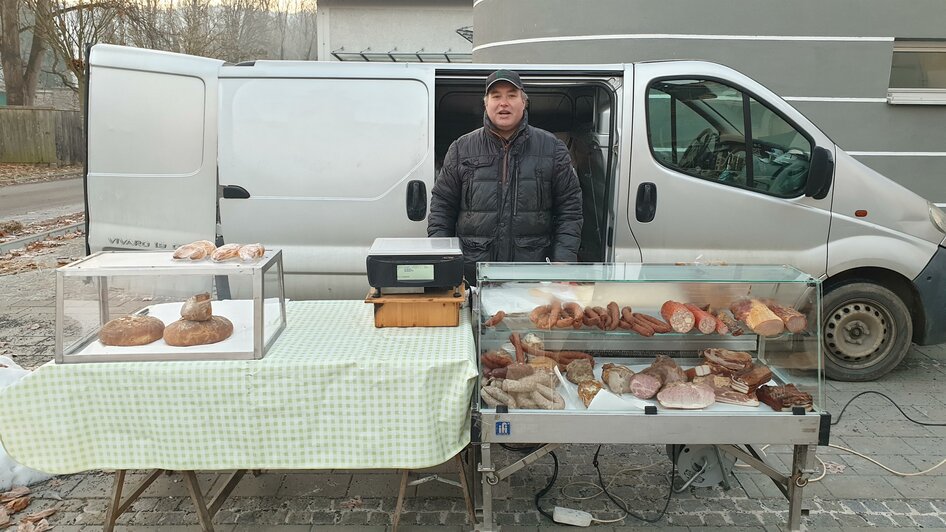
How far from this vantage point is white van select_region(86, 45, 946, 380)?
14.2 feet

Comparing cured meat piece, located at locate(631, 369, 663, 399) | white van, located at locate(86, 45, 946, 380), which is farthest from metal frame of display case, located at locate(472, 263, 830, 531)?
white van, located at locate(86, 45, 946, 380)

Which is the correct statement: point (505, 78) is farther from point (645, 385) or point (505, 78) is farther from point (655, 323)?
point (645, 385)

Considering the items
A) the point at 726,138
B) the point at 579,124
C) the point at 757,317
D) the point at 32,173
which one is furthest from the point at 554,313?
the point at 32,173

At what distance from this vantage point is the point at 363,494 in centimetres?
330

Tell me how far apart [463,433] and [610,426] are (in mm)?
586

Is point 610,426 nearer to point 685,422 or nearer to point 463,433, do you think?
point 685,422

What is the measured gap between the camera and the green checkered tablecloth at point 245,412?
2.43m

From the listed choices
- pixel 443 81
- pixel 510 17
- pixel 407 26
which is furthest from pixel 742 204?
pixel 407 26

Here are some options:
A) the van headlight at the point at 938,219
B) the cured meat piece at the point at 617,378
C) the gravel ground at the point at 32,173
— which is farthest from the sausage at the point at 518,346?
the gravel ground at the point at 32,173

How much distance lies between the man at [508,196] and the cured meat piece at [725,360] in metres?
0.93

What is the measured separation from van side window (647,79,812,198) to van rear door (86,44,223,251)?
3.14 meters

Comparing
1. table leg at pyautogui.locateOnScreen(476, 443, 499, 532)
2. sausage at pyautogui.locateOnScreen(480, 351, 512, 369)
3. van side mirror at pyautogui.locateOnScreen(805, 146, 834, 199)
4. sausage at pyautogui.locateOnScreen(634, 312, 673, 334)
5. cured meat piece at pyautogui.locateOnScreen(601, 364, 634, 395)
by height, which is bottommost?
table leg at pyautogui.locateOnScreen(476, 443, 499, 532)

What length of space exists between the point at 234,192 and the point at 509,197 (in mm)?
2064

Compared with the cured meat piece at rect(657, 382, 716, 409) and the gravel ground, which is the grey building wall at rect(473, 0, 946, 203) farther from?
the gravel ground
